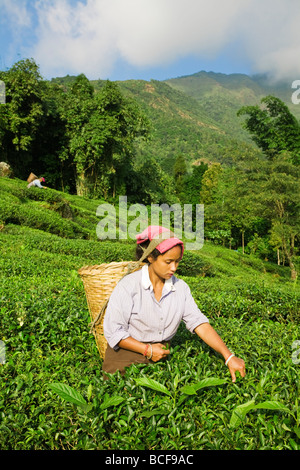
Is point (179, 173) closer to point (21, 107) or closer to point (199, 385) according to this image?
point (21, 107)

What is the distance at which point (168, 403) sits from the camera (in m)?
1.97

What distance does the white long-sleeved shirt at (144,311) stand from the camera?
2414 mm

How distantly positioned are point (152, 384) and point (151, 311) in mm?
554

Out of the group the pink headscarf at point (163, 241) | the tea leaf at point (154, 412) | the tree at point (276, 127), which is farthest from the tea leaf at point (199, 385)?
the tree at point (276, 127)

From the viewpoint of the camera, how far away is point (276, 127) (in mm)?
26344

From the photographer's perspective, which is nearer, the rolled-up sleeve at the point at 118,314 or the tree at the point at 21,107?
the rolled-up sleeve at the point at 118,314

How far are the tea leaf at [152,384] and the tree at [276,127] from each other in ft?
83.4

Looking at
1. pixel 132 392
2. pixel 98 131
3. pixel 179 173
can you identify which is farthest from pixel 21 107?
pixel 179 173

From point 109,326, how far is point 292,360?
1361mm

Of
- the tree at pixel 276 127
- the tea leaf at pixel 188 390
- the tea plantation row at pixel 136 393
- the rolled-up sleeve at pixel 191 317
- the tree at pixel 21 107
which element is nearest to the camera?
A: the tea plantation row at pixel 136 393

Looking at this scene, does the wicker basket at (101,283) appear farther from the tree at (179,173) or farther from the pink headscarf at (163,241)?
the tree at (179,173)

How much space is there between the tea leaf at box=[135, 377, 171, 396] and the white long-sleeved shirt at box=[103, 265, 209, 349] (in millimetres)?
398

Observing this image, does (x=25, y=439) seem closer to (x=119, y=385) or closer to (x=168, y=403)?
A: (x=119, y=385)

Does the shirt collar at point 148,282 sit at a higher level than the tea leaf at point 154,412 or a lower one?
higher
